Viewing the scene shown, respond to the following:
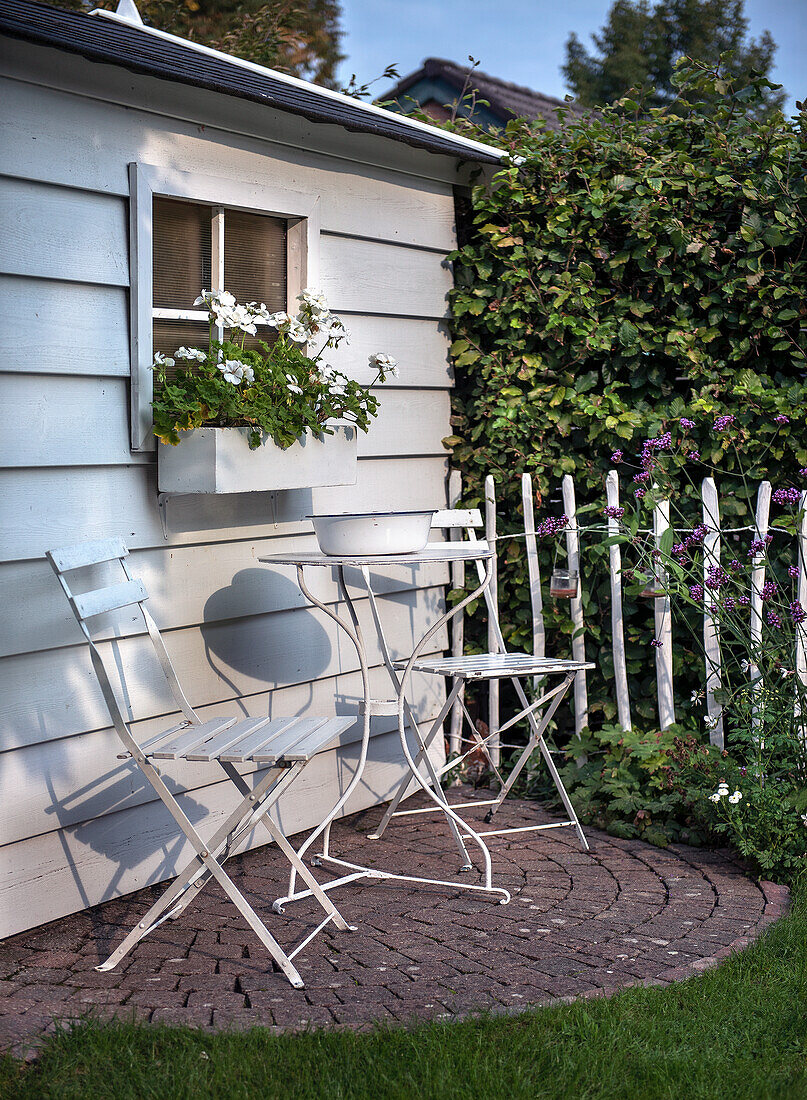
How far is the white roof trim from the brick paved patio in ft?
9.82

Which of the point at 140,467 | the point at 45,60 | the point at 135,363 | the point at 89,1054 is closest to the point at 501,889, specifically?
the point at 89,1054

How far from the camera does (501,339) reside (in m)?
4.70

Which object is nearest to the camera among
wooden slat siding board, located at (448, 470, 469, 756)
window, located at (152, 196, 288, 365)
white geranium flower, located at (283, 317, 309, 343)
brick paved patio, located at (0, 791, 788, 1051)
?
brick paved patio, located at (0, 791, 788, 1051)

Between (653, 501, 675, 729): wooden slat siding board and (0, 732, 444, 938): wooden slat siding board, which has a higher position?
(653, 501, 675, 729): wooden slat siding board

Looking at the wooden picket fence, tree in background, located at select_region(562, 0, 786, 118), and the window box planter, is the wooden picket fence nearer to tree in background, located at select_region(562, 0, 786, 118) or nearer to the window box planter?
the window box planter

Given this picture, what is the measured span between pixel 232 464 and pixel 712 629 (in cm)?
195

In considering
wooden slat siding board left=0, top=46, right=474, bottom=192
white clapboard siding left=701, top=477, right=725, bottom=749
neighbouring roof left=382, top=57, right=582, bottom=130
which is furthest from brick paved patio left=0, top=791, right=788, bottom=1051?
neighbouring roof left=382, top=57, right=582, bottom=130

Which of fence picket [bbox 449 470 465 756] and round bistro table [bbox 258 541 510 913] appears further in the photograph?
fence picket [bbox 449 470 465 756]

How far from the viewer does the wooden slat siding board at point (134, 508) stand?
10.3 ft

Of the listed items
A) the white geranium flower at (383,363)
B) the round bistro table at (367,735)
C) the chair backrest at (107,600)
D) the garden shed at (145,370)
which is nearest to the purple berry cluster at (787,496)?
the round bistro table at (367,735)

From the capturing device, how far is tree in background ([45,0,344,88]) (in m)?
9.70

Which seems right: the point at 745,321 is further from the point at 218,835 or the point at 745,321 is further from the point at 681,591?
the point at 218,835

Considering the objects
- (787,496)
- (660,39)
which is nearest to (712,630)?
(787,496)

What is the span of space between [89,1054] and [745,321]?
3.36m
